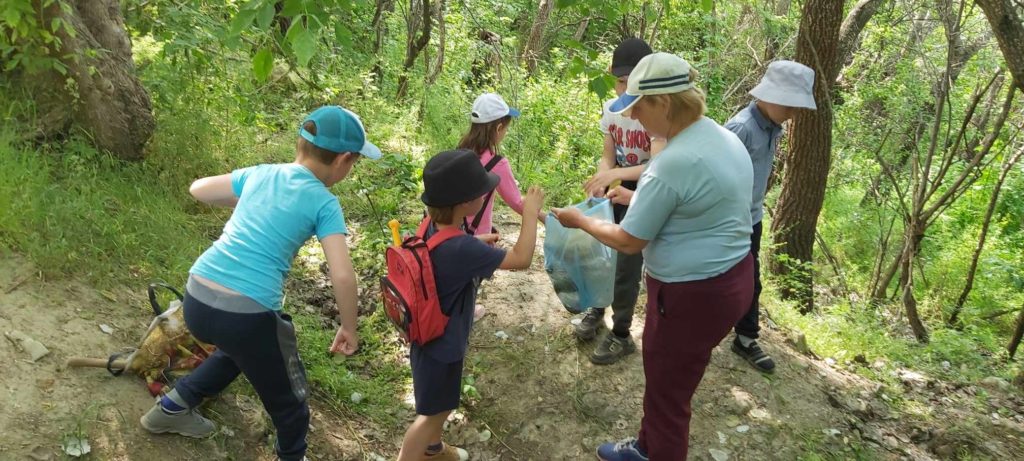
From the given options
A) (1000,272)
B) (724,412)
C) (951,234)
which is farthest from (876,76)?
(724,412)

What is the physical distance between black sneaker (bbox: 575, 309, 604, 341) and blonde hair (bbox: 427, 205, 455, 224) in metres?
1.75

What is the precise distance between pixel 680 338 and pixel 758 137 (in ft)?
4.75

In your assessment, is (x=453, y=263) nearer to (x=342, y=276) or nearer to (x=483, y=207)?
(x=342, y=276)

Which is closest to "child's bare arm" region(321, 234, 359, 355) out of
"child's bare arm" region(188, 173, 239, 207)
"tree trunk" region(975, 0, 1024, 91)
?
"child's bare arm" region(188, 173, 239, 207)

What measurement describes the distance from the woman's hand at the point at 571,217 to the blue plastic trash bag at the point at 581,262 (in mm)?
321

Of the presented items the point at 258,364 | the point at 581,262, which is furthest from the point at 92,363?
the point at 581,262

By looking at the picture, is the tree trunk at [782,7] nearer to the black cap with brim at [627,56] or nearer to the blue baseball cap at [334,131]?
the black cap with brim at [627,56]

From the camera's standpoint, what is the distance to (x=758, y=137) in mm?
3500

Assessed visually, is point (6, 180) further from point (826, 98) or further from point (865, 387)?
point (826, 98)

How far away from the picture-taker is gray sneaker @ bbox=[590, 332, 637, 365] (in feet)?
12.9

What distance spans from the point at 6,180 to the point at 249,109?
7.01 feet

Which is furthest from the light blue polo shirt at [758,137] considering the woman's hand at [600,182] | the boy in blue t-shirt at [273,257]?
the boy in blue t-shirt at [273,257]

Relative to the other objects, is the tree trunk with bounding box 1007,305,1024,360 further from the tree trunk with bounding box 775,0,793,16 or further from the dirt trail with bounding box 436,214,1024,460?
the tree trunk with bounding box 775,0,793,16

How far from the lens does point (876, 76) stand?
11.1m
